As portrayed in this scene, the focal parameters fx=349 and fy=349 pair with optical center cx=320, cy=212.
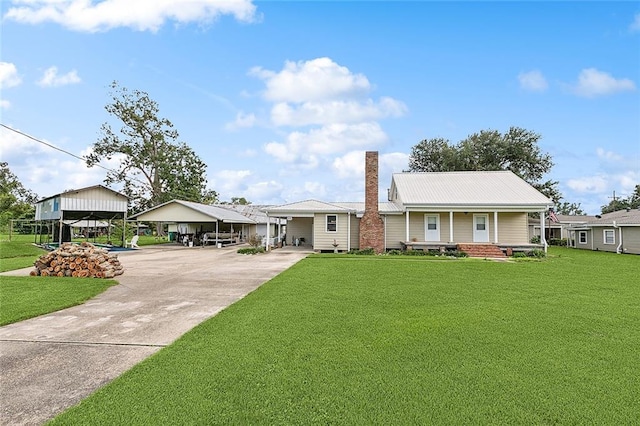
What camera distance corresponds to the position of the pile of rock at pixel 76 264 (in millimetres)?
10414


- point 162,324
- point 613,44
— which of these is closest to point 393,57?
point 613,44

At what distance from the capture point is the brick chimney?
20109 mm

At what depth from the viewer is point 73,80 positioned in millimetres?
18016

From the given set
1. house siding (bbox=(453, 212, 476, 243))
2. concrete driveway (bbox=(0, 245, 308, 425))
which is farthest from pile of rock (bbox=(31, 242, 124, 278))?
house siding (bbox=(453, 212, 476, 243))

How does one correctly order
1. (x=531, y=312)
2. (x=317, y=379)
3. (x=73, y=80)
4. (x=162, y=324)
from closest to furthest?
(x=317, y=379), (x=162, y=324), (x=531, y=312), (x=73, y=80)

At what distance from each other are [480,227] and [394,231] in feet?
17.0

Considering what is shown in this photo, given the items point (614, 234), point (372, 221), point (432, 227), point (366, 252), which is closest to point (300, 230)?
point (372, 221)

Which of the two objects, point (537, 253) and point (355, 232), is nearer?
point (537, 253)

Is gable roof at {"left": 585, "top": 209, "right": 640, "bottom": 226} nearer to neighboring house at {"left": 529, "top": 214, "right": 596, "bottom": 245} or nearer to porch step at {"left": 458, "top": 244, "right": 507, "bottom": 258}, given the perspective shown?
neighboring house at {"left": 529, "top": 214, "right": 596, "bottom": 245}

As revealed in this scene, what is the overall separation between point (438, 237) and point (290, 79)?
12876 mm

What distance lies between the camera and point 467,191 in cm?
2202

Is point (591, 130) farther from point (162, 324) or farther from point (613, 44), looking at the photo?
point (162, 324)

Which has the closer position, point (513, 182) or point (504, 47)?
point (504, 47)

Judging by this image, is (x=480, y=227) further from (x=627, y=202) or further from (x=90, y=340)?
(x=627, y=202)
